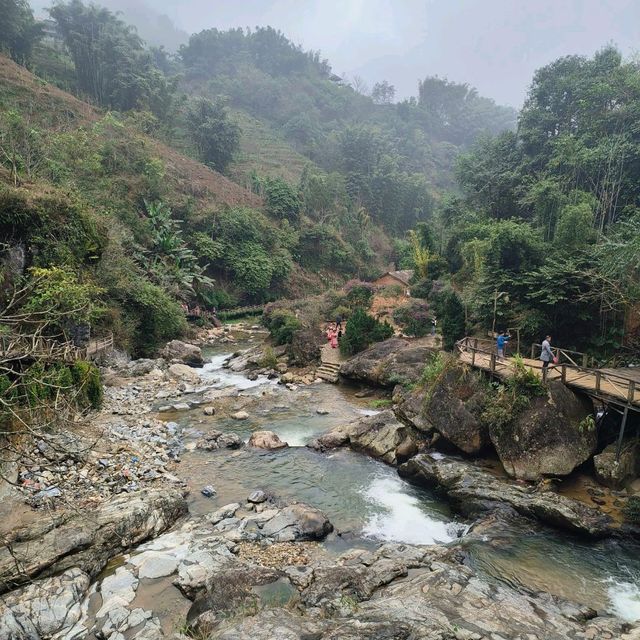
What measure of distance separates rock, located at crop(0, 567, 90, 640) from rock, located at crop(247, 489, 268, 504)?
4.13 metres

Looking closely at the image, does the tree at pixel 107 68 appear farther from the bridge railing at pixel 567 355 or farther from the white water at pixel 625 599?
the white water at pixel 625 599

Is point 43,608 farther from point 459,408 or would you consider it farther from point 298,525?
point 459,408

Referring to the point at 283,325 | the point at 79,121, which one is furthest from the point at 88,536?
the point at 79,121

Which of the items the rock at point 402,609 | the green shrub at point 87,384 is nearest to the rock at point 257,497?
the rock at point 402,609

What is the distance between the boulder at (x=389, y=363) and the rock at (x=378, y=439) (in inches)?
162

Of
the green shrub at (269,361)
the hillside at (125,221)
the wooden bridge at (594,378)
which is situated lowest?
the green shrub at (269,361)

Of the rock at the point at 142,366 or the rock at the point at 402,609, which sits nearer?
the rock at the point at 402,609

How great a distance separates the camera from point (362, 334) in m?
22.8

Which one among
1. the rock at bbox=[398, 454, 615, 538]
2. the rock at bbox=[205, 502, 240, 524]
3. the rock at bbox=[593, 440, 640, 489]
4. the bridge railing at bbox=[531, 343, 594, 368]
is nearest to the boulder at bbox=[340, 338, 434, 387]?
the bridge railing at bbox=[531, 343, 594, 368]

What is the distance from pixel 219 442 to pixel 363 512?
5.67 m

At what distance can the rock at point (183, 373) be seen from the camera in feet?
68.9

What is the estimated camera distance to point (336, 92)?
10600 centimetres

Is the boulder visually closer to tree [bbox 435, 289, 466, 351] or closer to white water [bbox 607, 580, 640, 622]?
tree [bbox 435, 289, 466, 351]

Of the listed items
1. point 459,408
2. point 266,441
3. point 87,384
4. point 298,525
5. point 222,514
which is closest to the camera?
point 298,525
